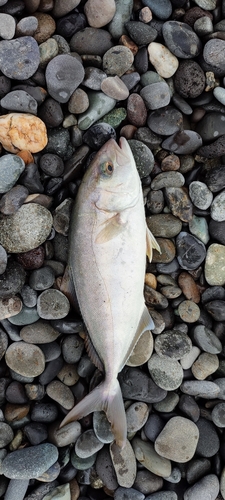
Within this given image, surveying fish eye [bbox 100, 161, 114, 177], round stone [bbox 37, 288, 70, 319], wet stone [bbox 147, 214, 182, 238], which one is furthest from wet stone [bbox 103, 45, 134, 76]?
round stone [bbox 37, 288, 70, 319]

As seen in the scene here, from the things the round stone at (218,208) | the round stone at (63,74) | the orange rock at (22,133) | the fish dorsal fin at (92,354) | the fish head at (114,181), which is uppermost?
the round stone at (63,74)

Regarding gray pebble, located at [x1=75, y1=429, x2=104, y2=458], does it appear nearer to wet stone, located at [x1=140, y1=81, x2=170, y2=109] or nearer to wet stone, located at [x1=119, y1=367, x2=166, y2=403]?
wet stone, located at [x1=119, y1=367, x2=166, y2=403]

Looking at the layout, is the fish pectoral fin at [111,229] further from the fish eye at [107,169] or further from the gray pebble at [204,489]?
the gray pebble at [204,489]

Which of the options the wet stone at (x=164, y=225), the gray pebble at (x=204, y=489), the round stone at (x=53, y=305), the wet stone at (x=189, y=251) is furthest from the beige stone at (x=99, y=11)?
the gray pebble at (x=204, y=489)

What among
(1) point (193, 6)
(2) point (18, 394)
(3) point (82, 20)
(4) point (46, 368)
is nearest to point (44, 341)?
(4) point (46, 368)

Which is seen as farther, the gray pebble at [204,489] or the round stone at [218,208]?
the round stone at [218,208]

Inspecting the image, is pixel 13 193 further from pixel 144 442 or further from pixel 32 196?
pixel 144 442
